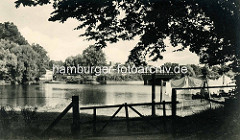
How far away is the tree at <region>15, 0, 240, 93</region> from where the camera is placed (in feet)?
28.1

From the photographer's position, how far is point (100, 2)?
8.80 m

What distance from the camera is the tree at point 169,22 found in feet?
28.1

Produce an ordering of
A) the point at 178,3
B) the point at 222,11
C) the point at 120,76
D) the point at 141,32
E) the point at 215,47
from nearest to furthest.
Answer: the point at 222,11
the point at 178,3
the point at 215,47
the point at 141,32
the point at 120,76

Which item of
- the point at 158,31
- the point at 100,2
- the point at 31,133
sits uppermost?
the point at 100,2

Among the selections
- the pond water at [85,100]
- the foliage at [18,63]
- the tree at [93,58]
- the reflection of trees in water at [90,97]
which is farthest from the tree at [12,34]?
the reflection of trees in water at [90,97]

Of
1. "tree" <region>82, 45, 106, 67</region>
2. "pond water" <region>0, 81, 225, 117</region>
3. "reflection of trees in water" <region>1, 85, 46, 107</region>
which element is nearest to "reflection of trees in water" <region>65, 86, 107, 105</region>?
"pond water" <region>0, 81, 225, 117</region>

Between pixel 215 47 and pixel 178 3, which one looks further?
pixel 215 47

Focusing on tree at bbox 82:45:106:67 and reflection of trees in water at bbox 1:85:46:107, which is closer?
reflection of trees in water at bbox 1:85:46:107

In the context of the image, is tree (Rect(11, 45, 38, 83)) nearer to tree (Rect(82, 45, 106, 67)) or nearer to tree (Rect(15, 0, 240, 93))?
tree (Rect(82, 45, 106, 67))

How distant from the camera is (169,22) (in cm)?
1035

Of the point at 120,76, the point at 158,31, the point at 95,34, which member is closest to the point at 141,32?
the point at 158,31

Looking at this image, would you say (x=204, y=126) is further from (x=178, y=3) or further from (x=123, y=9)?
(x=123, y=9)

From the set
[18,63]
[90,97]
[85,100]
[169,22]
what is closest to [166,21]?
[169,22]

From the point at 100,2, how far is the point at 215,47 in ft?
15.1
